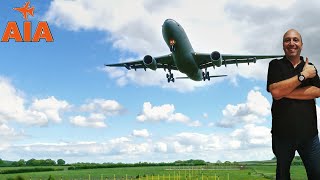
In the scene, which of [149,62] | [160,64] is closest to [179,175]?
[149,62]

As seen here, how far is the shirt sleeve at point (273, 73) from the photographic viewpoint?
546cm

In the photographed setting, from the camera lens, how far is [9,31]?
23281mm

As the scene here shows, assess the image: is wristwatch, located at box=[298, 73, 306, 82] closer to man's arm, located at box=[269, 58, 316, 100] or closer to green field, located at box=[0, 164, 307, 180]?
man's arm, located at box=[269, 58, 316, 100]

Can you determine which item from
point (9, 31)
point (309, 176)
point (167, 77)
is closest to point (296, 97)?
point (309, 176)

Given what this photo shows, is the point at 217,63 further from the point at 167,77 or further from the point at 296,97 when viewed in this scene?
the point at 296,97

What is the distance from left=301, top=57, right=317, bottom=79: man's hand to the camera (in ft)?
17.2

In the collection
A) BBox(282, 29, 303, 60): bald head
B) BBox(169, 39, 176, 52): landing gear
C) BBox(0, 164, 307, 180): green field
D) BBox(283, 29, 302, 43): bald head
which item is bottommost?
BBox(0, 164, 307, 180): green field

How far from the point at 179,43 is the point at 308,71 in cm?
3225

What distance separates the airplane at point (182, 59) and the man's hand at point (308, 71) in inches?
1253

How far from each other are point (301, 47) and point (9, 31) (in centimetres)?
2064

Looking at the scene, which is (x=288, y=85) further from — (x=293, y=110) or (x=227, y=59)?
(x=227, y=59)

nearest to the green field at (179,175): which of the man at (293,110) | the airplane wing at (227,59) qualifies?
the airplane wing at (227,59)

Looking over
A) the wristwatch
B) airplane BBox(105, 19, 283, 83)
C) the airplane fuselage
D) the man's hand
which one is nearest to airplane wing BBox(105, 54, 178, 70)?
airplane BBox(105, 19, 283, 83)

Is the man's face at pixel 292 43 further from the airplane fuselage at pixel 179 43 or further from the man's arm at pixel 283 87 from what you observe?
the airplane fuselage at pixel 179 43
